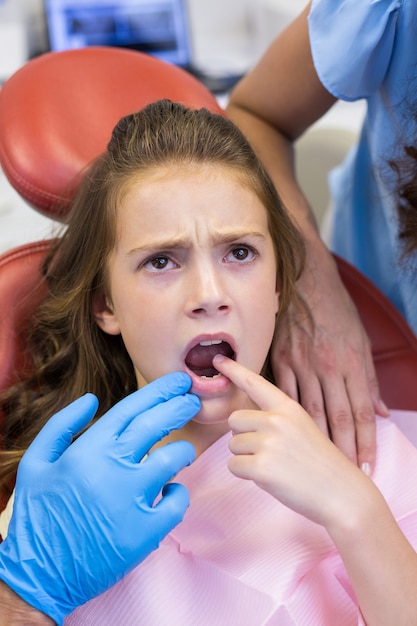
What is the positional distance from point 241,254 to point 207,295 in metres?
0.13

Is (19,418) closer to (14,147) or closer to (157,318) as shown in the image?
(157,318)

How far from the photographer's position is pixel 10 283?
53.8 inches

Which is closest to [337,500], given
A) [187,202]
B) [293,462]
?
[293,462]

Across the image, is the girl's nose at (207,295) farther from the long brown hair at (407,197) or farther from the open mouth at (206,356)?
the long brown hair at (407,197)

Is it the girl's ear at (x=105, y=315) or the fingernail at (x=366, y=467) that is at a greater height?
the girl's ear at (x=105, y=315)

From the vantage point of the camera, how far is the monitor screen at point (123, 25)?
9.55ft

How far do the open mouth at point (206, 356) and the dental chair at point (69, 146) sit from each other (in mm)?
369

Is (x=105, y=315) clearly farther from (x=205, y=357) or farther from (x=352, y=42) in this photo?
(x=352, y=42)

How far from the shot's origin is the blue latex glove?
954mm

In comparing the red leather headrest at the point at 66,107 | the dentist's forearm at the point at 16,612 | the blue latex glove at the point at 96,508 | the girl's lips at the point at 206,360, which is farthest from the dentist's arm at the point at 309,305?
the dentist's forearm at the point at 16,612

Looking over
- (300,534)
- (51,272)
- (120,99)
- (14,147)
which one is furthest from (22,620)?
(120,99)

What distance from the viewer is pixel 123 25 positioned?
9.70 feet

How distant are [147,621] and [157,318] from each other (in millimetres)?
400

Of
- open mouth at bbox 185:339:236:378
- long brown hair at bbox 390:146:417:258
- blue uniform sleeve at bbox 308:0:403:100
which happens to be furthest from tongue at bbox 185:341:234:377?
blue uniform sleeve at bbox 308:0:403:100
